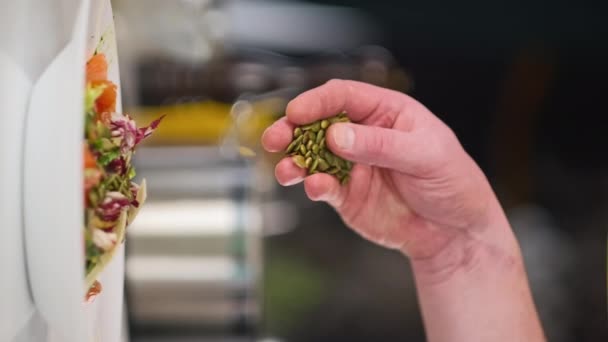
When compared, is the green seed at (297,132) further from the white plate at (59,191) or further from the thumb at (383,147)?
the white plate at (59,191)

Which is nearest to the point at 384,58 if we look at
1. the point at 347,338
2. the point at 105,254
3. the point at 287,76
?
the point at 287,76

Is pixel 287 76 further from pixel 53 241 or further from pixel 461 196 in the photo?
pixel 53 241

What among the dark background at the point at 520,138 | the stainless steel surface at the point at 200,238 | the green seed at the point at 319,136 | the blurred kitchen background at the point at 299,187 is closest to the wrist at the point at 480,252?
the green seed at the point at 319,136

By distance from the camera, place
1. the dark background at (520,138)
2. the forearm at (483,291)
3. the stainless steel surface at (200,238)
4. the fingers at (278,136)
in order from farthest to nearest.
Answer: the dark background at (520,138)
the stainless steel surface at (200,238)
the forearm at (483,291)
the fingers at (278,136)

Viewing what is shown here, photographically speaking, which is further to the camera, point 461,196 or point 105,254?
point 461,196

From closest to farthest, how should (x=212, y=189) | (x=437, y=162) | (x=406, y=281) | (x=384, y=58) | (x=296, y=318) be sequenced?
1. (x=437, y=162)
2. (x=212, y=189)
3. (x=296, y=318)
4. (x=406, y=281)
5. (x=384, y=58)

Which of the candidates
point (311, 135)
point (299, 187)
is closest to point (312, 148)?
point (311, 135)

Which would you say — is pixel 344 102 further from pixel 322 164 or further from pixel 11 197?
pixel 11 197
